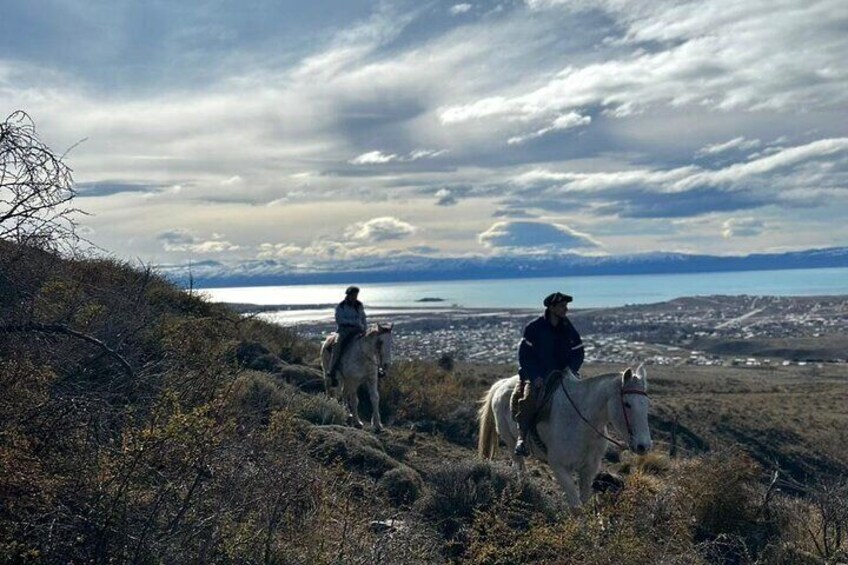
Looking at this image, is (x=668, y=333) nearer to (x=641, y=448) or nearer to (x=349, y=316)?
(x=349, y=316)

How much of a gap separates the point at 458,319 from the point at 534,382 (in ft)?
278

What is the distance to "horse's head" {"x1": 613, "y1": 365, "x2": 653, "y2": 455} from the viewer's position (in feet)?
24.9

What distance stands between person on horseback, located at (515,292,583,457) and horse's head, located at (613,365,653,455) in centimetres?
119

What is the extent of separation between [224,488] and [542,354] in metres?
5.09

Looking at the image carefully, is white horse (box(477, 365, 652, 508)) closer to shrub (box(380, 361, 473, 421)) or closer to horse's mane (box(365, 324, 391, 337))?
horse's mane (box(365, 324, 391, 337))

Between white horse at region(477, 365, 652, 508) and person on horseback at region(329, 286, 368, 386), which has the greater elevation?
person on horseback at region(329, 286, 368, 386)

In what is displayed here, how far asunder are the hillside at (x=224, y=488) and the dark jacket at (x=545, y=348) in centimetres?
132

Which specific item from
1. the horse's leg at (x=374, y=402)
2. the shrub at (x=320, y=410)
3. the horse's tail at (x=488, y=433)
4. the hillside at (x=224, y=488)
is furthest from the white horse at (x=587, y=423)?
the horse's leg at (x=374, y=402)

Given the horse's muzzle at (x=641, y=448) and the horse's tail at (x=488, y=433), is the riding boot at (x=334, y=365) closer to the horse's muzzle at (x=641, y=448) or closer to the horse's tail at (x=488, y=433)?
the horse's tail at (x=488, y=433)

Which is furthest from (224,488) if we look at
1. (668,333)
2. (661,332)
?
(661,332)

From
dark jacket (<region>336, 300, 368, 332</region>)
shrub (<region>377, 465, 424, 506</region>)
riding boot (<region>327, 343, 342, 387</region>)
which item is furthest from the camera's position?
dark jacket (<region>336, 300, 368, 332</region>)

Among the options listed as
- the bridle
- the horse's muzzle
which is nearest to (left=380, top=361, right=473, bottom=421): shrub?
the bridle

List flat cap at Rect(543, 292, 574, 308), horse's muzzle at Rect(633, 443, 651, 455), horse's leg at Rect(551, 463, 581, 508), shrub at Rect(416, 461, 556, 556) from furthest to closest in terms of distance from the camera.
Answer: flat cap at Rect(543, 292, 574, 308) → horse's leg at Rect(551, 463, 581, 508) → shrub at Rect(416, 461, 556, 556) → horse's muzzle at Rect(633, 443, 651, 455)

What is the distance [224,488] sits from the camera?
4.94 metres
